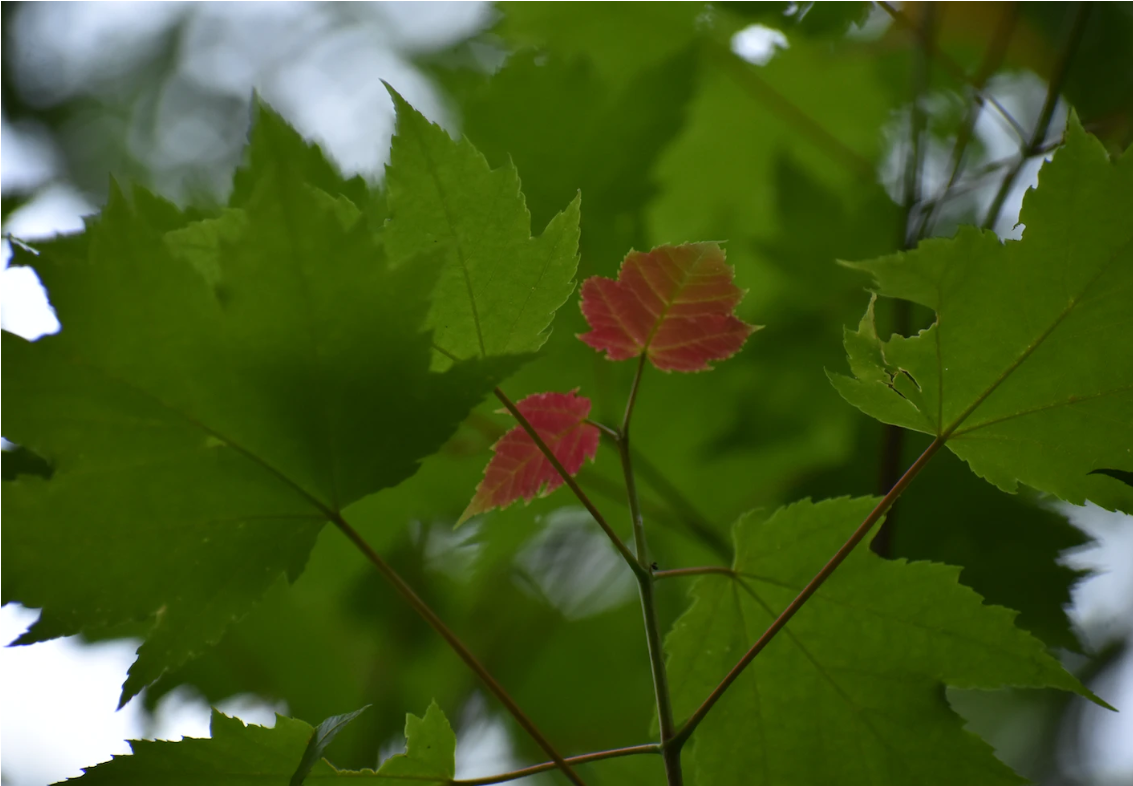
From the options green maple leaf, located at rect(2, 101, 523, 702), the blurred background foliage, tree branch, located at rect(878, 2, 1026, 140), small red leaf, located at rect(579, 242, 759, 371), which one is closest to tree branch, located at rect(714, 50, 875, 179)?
the blurred background foliage

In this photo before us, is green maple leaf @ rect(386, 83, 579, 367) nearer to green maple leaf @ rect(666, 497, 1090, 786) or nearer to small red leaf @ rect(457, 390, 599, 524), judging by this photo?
small red leaf @ rect(457, 390, 599, 524)

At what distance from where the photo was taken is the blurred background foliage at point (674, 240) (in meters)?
0.87

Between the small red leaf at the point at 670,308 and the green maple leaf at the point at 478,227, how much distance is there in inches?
2.1

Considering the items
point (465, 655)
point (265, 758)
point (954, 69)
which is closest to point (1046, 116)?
point (954, 69)

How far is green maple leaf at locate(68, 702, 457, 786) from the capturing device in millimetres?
435

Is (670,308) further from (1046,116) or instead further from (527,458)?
(1046,116)

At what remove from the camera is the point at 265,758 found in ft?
1.53

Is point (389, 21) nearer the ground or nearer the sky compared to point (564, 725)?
nearer the sky

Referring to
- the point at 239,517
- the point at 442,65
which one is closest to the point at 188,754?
the point at 239,517

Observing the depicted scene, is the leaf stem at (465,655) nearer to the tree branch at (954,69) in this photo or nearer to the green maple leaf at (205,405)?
the green maple leaf at (205,405)

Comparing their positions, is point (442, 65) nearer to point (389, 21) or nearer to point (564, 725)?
point (389, 21)

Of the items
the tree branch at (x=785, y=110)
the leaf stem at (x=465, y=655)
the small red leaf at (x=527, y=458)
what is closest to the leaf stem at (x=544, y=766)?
the leaf stem at (x=465, y=655)

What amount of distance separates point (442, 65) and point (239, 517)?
0.87m

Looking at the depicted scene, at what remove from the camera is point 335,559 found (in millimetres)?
983
